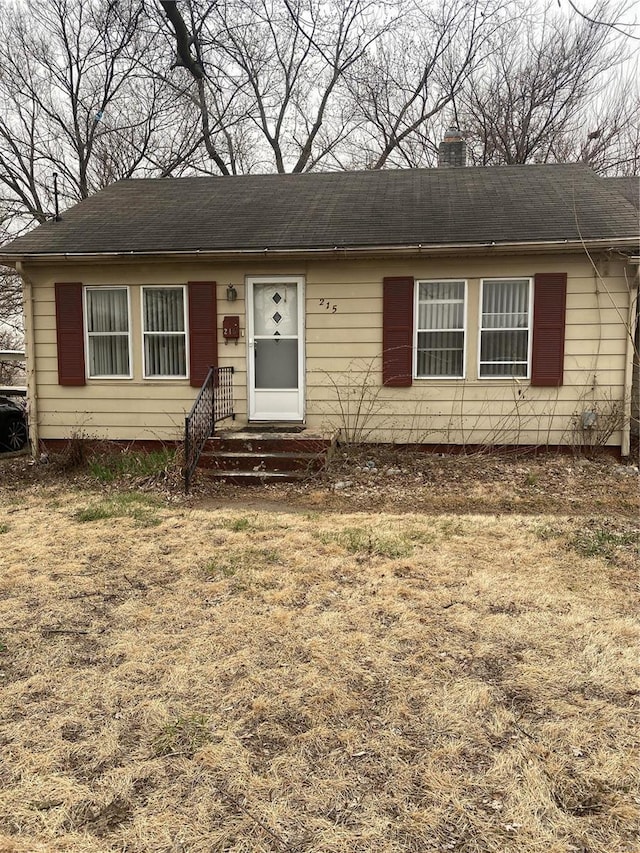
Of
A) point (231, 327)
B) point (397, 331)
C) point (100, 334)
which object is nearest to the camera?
point (397, 331)

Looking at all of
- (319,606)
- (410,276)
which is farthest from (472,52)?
(319,606)

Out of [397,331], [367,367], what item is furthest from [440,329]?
[367,367]

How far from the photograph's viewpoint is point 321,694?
8.42 ft

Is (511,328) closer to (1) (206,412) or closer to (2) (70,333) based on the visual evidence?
(1) (206,412)

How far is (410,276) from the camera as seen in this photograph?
7668 mm

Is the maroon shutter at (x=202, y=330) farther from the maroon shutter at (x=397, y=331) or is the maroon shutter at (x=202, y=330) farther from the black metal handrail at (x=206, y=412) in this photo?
the maroon shutter at (x=397, y=331)

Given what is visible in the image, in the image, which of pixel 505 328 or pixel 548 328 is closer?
pixel 548 328

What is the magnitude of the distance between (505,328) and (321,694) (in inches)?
245

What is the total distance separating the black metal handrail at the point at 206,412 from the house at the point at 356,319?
0.18 meters

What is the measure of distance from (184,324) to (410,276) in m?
3.28

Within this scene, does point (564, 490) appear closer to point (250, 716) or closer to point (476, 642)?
point (476, 642)

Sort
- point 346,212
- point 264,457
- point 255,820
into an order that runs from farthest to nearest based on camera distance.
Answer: point 346,212 → point 264,457 → point 255,820

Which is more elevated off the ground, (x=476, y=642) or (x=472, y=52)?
(x=472, y=52)

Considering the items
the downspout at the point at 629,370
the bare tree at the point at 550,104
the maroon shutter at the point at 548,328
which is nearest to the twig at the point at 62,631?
the maroon shutter at the point at 548,328
